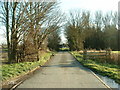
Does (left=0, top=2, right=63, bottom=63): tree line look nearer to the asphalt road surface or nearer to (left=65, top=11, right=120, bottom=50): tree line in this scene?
the asphalt road surface

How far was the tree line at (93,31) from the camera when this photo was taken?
60537mm

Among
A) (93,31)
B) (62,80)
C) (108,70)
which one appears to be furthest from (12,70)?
(93,31)

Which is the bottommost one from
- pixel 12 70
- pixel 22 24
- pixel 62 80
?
pixel 62 80

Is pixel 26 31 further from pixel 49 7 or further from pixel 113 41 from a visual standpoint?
pixel 113 41

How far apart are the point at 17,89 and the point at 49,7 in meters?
16.9

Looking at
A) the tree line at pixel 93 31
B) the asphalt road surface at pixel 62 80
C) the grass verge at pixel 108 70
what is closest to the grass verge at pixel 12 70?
the asphalt road surface at pixel 62 80

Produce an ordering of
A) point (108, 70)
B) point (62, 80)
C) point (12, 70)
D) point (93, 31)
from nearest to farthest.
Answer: point (62, 80) → point (12, 70) → point (108, 70) → point (93, 31)

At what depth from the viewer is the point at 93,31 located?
68.8 meters

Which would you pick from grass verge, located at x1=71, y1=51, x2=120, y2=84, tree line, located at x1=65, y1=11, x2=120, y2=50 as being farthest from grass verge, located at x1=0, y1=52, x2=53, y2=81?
tree line, located at x1=65, y1=11, x2=120, y2=50

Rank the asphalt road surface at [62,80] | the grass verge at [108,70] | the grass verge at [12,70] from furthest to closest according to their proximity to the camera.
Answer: the grass verge at [108,70]
the grass verge at [12,70]
the asphalt road surface at [62,80]

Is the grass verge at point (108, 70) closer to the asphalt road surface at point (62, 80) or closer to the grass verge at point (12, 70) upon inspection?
the asphalt road surface at point (62, 80)

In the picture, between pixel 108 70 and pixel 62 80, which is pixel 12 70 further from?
pixel 108 70

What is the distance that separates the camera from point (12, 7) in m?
19.9

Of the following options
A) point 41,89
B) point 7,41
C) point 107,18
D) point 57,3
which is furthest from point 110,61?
point 107,18
